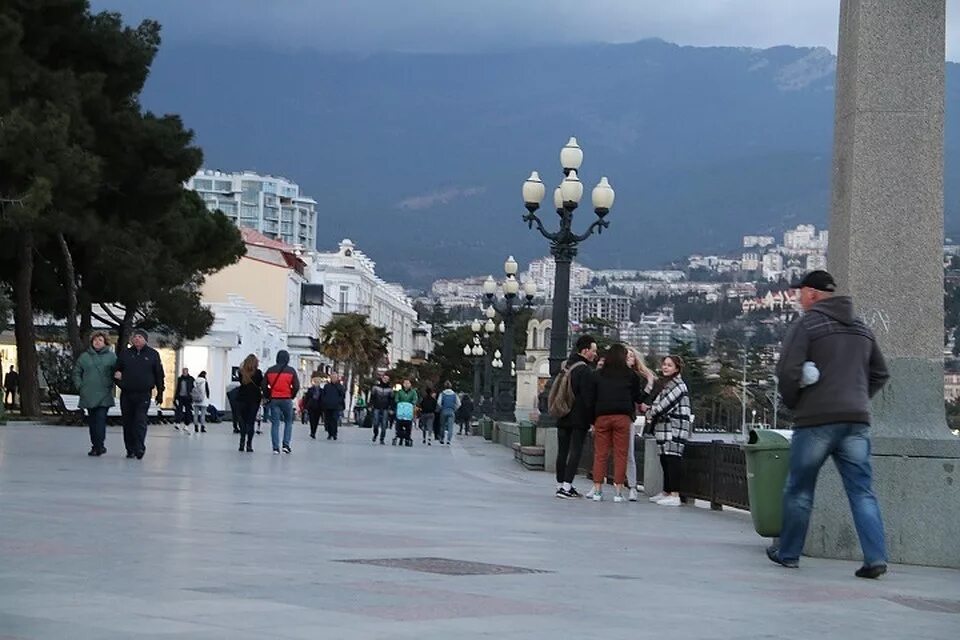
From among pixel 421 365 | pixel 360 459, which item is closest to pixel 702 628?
pixel 360 459

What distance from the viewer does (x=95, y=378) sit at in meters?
24.8

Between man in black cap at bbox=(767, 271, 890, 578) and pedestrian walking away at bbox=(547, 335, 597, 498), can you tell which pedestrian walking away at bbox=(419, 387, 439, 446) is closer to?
pedestrian walking away at bbox=(547, 335, 597, 498)

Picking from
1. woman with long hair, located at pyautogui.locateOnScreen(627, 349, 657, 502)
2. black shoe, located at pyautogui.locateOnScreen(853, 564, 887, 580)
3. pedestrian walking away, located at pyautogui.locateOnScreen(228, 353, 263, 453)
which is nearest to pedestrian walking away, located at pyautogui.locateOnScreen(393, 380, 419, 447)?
pedestrian walking away, located at pyautogui.locateOnScreen(228, 353, 263, 453)

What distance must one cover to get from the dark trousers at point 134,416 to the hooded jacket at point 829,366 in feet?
47.9

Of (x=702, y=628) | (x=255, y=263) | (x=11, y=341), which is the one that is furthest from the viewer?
(x=255, y=263)

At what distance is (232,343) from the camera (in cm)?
6994

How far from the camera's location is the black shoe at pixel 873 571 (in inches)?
418

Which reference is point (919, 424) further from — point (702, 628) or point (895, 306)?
point (702, 628)

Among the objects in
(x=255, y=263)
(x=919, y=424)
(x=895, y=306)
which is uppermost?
(x=255, y=263)

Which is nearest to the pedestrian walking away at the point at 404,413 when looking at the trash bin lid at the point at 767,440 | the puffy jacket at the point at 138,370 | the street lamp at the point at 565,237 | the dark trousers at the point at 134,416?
the street lamp at the point at 565,237

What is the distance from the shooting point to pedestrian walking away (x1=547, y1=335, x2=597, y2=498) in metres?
19.2

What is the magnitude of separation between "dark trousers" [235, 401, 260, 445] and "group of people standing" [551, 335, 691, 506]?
12.2 metres

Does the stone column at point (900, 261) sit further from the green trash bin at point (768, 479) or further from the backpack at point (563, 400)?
the backpack at point (563, 400)

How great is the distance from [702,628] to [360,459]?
22597 mm
